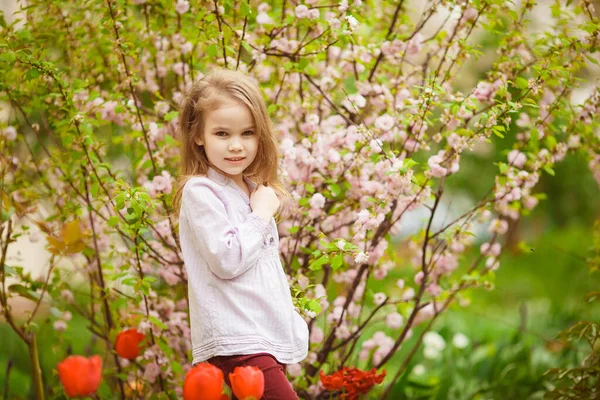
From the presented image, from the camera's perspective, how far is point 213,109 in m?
1.99

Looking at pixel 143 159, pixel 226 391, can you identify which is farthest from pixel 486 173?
pixel 226 391

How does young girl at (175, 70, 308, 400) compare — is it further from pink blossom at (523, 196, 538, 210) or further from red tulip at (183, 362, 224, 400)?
pink blossom at (523, 196, 538, 210)

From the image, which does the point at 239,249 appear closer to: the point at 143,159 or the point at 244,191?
the point at 244,191

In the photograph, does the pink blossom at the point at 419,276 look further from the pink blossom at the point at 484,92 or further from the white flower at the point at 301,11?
the white flower at the point at 301,11

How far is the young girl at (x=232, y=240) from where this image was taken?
73.8 inches

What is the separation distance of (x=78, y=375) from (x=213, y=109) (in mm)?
811

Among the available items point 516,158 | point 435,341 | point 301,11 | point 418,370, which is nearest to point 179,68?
point 301,11

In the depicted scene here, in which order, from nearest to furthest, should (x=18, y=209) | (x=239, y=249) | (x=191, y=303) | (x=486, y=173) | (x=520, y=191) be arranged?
(x=239, y=249)
(x=191, y=303)
(x=18, y=209)
(x=520, y=191)
(x=486, y=173)

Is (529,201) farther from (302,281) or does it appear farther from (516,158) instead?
(302,281)

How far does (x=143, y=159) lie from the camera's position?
114 inches

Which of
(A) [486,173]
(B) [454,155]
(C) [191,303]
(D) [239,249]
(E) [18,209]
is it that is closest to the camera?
(D) [239,249]

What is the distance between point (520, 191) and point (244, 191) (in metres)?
1.30

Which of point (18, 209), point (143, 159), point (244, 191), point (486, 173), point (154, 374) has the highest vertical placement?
point (486, 173)

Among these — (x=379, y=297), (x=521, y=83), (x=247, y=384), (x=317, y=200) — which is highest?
→ (x=521, y=83)
